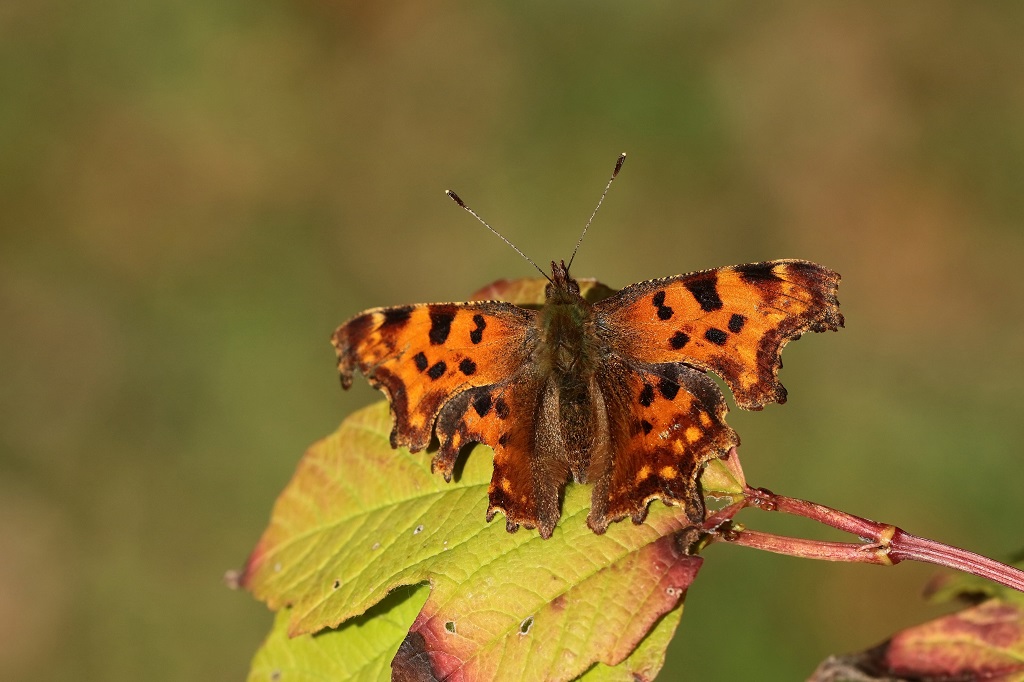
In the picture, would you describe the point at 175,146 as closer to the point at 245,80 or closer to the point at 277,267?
the point at 245,80

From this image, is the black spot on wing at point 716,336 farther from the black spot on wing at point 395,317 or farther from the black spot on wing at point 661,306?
the black spot on wing at point 395,317

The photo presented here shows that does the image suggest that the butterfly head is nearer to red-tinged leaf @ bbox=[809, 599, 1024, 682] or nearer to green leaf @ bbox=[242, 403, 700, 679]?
green leaf @ bbox=[242, 403, 700, 679]

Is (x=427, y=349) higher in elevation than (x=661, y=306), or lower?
lower

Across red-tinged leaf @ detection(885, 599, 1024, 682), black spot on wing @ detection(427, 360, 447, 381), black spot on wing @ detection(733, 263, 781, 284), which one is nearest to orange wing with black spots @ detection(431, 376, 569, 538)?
black spot on wing @ detection(427, 360, 447, 381)

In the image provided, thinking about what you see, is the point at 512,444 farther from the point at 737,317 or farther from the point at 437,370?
the point at 737,317

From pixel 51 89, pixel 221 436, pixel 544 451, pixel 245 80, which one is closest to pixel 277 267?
pixel 221 436

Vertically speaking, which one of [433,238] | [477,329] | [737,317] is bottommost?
[477,329]

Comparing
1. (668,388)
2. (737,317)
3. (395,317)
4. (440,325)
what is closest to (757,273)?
(737,317)
